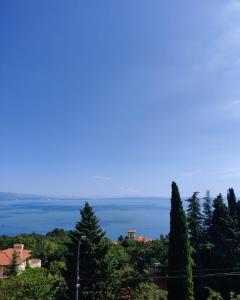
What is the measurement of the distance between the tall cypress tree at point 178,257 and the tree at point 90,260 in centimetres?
460

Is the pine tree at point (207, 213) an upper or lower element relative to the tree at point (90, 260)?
upper

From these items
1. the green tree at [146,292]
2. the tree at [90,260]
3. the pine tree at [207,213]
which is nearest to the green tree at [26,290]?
the tree at [90,260]

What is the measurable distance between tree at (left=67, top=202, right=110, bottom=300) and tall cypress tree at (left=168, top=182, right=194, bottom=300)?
15.1ft

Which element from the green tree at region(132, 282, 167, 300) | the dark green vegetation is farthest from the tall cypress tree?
the green tree at region(132, 282, 167, 300)

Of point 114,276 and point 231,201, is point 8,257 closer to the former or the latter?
point 114,276

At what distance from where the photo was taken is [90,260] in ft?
78.0

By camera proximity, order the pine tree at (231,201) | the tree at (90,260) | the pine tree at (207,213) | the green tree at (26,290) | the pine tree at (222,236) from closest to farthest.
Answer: the tree at (90,260)
the green tree at (26,290)
the pine tree at (222,236)
the pine tree at (207,213)
the pine tree at (231,201)

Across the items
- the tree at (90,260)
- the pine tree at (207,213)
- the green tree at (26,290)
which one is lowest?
the green tree at (26,290)

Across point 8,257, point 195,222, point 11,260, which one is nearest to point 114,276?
point 195,222

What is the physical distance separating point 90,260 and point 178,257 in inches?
243

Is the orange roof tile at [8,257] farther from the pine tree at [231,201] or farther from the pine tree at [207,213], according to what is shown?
the pine tree at [231,201]

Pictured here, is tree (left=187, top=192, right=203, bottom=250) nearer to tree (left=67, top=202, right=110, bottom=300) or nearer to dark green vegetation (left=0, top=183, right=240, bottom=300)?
dark green vegetation (left=0, top=183, right=240, bottom=300)

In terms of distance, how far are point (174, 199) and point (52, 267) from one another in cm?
2356

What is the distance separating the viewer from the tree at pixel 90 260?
907 inches
